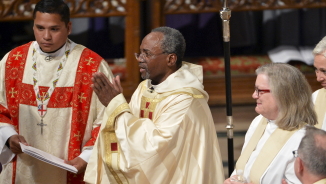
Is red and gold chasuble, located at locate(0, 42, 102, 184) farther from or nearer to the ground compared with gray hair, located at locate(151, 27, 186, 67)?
nearer to the ground

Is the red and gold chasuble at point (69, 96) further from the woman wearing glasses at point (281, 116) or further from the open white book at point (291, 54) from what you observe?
the open white book at point (291, 54)

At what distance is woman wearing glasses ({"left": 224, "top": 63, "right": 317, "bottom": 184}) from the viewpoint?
309cm

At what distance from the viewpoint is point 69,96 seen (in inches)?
161

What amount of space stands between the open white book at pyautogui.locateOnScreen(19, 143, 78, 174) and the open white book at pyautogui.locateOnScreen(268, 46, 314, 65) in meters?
4.01

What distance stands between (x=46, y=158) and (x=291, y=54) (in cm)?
450

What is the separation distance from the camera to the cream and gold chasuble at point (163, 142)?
3.50m

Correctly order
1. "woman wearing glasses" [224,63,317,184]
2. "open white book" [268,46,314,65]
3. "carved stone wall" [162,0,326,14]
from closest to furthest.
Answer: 1. "woman wearing glasses" [224,63,317,184]
2. "carved stone wall" [162,0,326,14]
3. "open white book" [268,46,314,65]

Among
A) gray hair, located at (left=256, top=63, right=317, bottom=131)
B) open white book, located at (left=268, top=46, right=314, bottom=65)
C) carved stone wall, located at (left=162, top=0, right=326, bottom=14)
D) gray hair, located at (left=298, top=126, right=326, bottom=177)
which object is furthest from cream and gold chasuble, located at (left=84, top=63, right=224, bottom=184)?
open white book, located at (left=268, top=46, right=314, bottom=65)

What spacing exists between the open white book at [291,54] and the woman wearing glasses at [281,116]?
4.10 metres

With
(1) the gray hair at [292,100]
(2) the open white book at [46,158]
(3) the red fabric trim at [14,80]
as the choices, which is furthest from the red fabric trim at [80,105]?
(1) the gray hair at [292,100]

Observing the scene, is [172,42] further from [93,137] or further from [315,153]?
[315,153]

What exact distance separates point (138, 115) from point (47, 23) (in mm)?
852

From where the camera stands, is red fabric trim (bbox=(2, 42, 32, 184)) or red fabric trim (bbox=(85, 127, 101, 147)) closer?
red fabric trim (bbox=(85, 127, 101, 147))

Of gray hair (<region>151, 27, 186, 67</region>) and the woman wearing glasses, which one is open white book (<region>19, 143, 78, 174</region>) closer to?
gray hair (<region>151, 27, 186, 67</region>)
